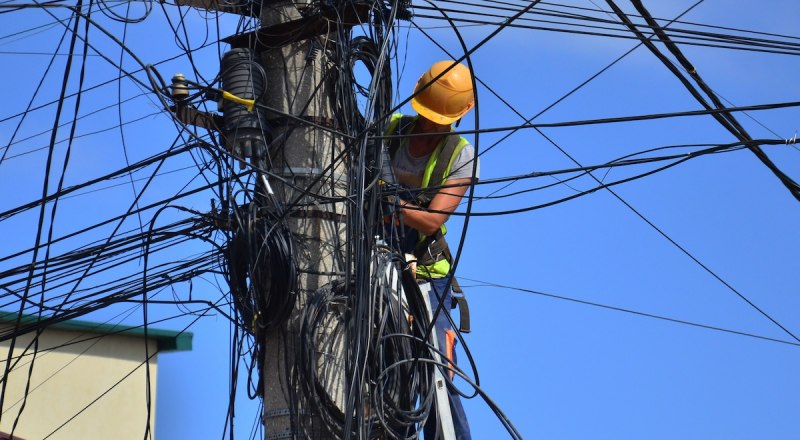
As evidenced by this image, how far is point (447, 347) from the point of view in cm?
621

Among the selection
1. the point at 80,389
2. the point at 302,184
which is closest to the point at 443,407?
the point at 302,184

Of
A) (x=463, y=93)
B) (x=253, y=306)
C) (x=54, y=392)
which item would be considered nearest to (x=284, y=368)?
(x=253, y=306)

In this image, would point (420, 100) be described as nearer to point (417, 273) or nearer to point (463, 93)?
point (463, 93)

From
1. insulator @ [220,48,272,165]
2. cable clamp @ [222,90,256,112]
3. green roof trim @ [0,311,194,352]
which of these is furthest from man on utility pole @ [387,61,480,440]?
green roof trim @ [0,311,194,352]

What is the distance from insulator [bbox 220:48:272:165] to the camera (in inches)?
231

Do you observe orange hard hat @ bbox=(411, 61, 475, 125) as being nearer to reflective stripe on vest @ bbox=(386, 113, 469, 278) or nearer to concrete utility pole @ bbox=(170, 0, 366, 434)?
reflective stripe on vest @ bbox=(386, 113, 469, 278)

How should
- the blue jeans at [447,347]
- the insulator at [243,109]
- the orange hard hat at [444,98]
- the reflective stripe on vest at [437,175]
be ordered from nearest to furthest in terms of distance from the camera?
1. the insulator at [243,109]
2. the blue jeans at [447,347]
3. the reflective stripe on vest at [437,175]
4. the orange hard hat at [444,98]

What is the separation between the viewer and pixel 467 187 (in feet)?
20.8

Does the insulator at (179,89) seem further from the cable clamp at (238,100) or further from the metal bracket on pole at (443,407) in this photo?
the metal bracket on pole at (443,407)

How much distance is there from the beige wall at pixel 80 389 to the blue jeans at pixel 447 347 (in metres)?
6.62

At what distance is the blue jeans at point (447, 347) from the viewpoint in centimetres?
600

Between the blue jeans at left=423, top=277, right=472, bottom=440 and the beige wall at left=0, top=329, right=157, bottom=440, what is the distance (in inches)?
260

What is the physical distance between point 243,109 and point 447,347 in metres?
1.59

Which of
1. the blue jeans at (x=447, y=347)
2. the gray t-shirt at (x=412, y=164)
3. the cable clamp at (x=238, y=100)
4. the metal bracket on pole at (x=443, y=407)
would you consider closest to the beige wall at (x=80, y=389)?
the gray t-shirt at (x=412, y=164)
